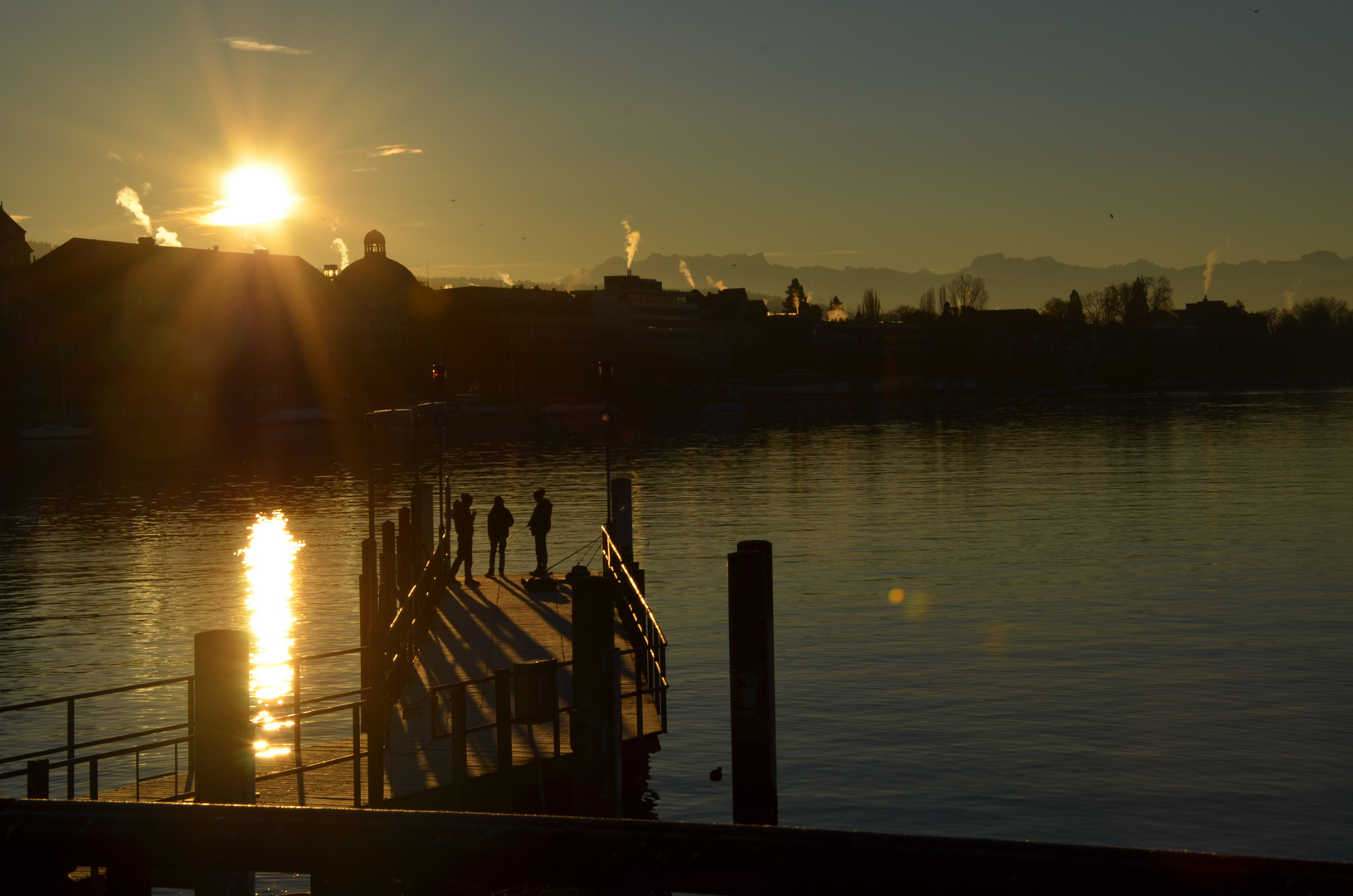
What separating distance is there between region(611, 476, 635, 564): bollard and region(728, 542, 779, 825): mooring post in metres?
17.0

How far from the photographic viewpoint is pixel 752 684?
48.3 ft

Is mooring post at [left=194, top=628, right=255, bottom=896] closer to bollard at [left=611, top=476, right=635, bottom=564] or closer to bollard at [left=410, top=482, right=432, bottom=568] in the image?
bollard at [left=611, top=476, right=635, bottom=564]

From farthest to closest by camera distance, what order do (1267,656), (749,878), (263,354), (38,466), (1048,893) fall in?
(263,354) < (38,466) < (1267,656) < (749,878) < (1048,893)

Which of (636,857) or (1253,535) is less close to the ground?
(636,857)

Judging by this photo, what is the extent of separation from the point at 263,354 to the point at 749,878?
18134 centimetres

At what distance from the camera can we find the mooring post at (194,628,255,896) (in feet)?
34.2

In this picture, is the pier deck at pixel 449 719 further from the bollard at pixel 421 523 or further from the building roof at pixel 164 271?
the building roof at pixel 164 271

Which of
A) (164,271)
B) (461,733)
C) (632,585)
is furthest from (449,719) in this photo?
(164,271)

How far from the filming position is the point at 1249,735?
23.1m

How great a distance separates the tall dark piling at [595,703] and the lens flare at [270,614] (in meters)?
3.82

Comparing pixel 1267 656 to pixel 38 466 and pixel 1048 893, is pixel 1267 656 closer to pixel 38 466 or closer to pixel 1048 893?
pixel 1048 893

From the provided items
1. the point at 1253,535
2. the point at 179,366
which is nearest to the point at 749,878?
the point at 1253,535

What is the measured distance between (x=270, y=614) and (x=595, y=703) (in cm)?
2556

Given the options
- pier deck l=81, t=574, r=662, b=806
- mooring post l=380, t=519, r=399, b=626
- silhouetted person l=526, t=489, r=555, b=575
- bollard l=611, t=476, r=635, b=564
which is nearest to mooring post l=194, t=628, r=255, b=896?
pier deck l=81, t=574, r=662, b=806
